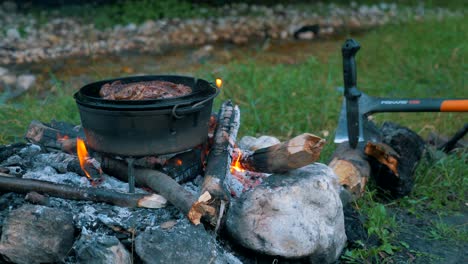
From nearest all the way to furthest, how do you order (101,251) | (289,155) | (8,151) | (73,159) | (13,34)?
(101,251)
(289,155)
(73,159)
(8,151)
(13,34)

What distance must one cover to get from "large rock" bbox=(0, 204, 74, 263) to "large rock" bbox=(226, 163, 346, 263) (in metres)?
0.79

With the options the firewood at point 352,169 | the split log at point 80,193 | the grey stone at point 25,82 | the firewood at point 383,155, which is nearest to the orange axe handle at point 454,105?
the firewood at point 383,155

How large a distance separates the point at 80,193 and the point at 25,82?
4761 mm

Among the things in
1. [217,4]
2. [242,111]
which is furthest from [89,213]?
[217,4]

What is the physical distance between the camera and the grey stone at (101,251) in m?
2.44

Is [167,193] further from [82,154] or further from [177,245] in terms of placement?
[82,154]

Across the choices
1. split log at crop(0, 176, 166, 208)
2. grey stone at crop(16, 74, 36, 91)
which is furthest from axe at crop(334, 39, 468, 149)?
grey stone at crop(16, 74, 36, 91)

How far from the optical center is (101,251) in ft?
8.02

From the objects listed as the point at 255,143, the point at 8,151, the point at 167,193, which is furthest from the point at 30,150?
the point at 255,143

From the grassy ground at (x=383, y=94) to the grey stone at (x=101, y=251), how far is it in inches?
49.1

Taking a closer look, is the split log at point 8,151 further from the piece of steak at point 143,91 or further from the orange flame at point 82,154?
the piece of steak at point 143,91

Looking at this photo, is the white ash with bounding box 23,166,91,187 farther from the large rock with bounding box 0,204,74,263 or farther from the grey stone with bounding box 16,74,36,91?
the grey stone with bounding box 16,74,36,91

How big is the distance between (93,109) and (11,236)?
0.68 metres

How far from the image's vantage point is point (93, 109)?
2652 mm
